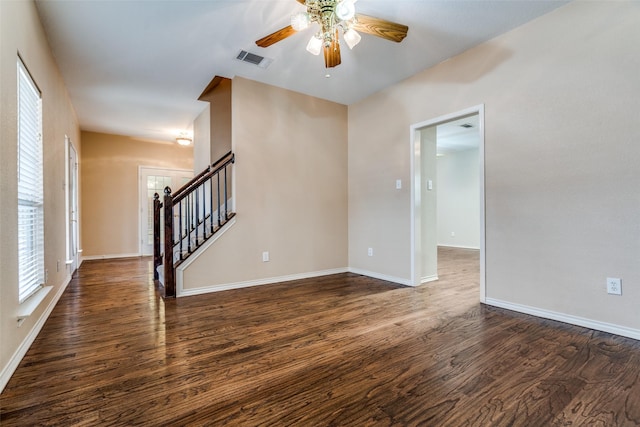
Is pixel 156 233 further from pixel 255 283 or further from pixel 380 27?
pixel 380 27

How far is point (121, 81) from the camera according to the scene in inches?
151

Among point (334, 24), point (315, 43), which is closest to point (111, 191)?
point (315, 43)

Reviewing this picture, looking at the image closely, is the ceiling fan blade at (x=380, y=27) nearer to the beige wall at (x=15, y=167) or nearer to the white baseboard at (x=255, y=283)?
the beige wall at (x=15, y=167)

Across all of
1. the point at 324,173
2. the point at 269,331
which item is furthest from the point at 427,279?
the point at 269,331

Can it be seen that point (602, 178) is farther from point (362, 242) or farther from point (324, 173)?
point (324, 173)

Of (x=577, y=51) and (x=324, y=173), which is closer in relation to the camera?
(x=577, y=51)

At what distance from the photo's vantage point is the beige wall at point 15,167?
5.53ft

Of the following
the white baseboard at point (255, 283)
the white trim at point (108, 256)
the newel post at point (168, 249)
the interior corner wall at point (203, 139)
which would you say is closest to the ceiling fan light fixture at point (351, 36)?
the newel post at point (168, 249)

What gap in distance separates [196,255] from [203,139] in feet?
7.79

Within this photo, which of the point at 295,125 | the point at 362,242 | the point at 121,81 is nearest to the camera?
the point at 121,81

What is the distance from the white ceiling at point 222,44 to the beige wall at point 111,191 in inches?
84.2

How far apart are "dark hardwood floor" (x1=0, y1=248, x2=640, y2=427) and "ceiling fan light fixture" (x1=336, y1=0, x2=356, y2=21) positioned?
2.23m

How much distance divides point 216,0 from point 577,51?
2867 mm

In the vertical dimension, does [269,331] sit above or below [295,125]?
below
